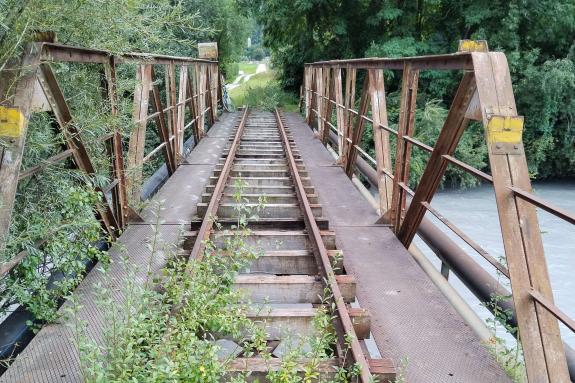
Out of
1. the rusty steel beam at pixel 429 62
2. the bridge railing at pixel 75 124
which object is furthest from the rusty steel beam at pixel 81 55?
the rusty steel beam at pixel 429 62

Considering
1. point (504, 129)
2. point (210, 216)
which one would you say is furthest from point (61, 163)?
point (504, 129)

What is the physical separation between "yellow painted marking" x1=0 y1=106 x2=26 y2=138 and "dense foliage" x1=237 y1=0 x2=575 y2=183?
45.2ft

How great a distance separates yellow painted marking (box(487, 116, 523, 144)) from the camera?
2.53 metres

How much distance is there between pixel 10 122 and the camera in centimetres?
260

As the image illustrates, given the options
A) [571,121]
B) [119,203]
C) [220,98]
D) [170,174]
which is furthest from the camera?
[571,121]

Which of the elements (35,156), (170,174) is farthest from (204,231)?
(170,174)

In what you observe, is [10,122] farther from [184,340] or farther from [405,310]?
[405,310]

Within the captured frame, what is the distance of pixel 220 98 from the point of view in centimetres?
1625

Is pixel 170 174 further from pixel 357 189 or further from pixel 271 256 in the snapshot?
pixel 271 256

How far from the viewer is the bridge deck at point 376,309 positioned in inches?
101

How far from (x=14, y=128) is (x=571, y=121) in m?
18.9

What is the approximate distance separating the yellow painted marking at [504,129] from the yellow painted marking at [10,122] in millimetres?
2436

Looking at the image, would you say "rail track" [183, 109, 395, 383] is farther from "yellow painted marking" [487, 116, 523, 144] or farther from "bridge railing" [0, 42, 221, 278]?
"yellow painted marking" [487, 116, 523, 144]

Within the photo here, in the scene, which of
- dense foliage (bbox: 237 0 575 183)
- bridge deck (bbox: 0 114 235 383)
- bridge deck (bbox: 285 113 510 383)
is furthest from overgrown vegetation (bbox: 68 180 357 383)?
dense foliage (bbox: 237 0 575 183)
